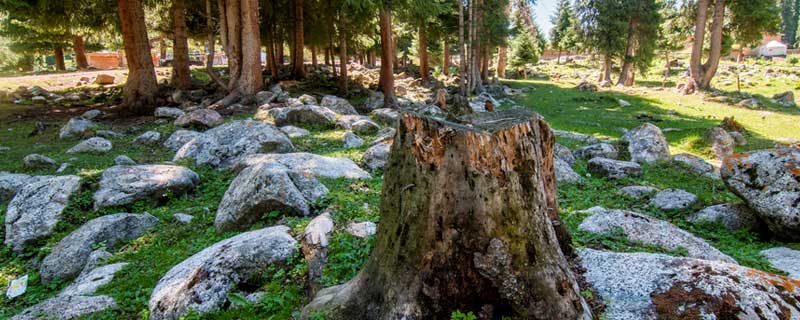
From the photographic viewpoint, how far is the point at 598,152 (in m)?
10.3

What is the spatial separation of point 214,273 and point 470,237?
2.58 meters

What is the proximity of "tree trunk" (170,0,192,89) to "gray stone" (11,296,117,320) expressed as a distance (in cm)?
1759

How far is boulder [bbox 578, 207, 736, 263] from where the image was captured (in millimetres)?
4312

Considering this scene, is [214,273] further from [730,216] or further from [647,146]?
[647,146]

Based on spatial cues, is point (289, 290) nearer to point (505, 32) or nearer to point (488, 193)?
point (488, 193)

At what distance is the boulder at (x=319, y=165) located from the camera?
23.6 ft

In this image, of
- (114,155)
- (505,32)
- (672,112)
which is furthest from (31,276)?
(505,32)

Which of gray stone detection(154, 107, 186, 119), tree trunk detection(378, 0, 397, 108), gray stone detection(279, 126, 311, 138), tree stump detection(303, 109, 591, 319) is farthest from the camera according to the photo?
tree trunk detection(378, 0, 397, 108)

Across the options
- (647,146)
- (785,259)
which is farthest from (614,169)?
(785,259)

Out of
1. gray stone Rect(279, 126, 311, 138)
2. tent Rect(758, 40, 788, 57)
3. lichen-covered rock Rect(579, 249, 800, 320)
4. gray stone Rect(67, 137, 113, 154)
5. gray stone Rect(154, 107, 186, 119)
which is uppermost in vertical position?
tent Rect(758, 40, 788, 57)

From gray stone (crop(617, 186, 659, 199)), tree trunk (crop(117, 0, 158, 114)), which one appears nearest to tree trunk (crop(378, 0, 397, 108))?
tree trunk (crop(117, 0, 158, 114))

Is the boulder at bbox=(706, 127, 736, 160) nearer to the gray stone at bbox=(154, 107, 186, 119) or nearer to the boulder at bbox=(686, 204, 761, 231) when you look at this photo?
the boulder at bbox=(686, 204, 761, 231)

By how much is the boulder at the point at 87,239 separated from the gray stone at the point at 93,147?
5.01m

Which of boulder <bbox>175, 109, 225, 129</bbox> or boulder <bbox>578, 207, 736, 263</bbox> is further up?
boulder <bbox>175, 109, 225, 129</bbox>
